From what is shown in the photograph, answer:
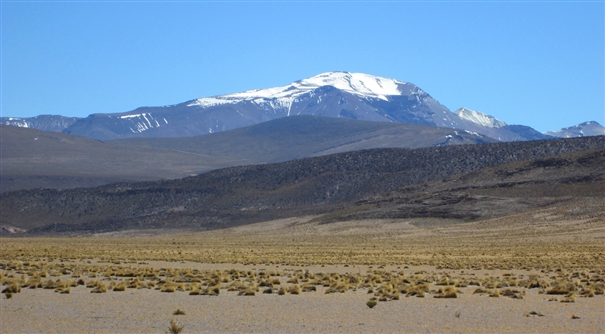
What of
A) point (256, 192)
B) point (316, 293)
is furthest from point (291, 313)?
point (256, 192)

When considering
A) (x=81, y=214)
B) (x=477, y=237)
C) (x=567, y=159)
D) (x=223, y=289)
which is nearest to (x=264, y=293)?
(x=223, y=289)

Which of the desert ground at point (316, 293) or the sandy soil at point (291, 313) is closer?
the sandy soil at point (291, 313)

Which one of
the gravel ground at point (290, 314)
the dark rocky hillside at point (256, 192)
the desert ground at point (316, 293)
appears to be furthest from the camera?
the dark rocky hillside at point (256, 192)

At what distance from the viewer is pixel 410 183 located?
372 ft

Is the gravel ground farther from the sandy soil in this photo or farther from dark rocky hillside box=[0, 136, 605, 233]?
dark rocky hillside box=[0, 136, 605, 233]

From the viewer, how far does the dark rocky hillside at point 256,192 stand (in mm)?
105438

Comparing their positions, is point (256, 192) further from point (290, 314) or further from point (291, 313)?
point (290, 314)

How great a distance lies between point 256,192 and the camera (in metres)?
120

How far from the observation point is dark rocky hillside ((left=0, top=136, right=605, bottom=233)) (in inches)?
4151

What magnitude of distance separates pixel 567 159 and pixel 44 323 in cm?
8092

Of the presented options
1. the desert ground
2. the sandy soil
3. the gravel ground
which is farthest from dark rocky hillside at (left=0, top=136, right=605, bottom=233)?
the gravel ground

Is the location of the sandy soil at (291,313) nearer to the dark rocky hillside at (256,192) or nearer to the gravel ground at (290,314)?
the gravel ground at (290,314)

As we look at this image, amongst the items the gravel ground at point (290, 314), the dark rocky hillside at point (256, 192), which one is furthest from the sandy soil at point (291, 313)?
the dark rocky hillside at point (256, 192)

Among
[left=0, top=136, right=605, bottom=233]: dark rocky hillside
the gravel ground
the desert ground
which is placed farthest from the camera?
[left=0, top=136, right=605, bottom=233]: dark rocky hillside
